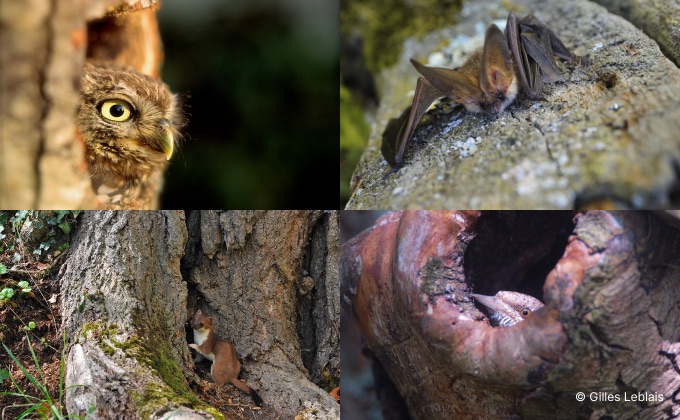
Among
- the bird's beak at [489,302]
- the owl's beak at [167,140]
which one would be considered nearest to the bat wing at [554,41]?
the bird's beak at [489,302]

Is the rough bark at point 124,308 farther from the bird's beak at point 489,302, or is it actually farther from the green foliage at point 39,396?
the bird's beak at point 489,302

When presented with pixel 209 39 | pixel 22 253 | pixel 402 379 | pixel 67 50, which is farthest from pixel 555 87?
pixel 22 253

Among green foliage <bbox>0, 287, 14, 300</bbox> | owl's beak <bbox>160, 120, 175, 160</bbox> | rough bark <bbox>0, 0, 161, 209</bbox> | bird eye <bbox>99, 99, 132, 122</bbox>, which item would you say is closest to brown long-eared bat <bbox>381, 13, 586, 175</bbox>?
owl's beak <bbox>160, 120, 175, 160</bbox>

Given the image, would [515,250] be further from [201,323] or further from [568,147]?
[201,323]

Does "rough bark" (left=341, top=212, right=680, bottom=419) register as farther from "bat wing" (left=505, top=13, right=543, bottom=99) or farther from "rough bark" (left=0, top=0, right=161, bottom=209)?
"rough bark" (left=0, top=0, right=161, bottom=209)

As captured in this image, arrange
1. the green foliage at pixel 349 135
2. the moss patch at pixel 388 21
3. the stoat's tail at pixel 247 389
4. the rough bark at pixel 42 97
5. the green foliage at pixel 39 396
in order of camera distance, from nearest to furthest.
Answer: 1. the rough bark at pixel 42 97
2. the green foliage at pixel 39 396
3. the stoat's tail at pixel 247 389
4. the green foliage at pixel 349 135
5. the moss patch at pixel 388 21
